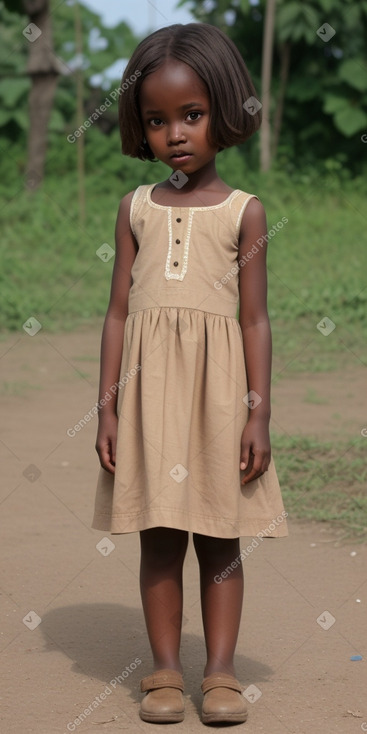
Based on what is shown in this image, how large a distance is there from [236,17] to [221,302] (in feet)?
42.3

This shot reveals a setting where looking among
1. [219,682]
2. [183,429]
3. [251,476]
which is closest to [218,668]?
[219,682]

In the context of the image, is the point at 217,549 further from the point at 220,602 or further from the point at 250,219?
the point at 250,219

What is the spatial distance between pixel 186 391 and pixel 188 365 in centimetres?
6

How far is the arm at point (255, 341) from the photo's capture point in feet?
8.27

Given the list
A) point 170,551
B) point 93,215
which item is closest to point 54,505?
point 170,551

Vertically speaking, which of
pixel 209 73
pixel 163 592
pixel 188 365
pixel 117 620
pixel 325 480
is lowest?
pixel 117 620

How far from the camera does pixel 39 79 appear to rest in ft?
36.5

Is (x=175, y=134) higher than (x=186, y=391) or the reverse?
higher

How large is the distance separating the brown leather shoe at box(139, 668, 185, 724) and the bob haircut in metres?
1.19

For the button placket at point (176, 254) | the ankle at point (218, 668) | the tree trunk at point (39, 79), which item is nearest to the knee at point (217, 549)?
the ankle at point (218, 668)

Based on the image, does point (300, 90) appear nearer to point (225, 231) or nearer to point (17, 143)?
point (17, 143)

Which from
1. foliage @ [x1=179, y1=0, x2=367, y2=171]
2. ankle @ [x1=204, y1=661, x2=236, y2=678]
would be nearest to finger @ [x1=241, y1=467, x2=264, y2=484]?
ankle @ [x1=204, y1=661, x2=236, y2=678]

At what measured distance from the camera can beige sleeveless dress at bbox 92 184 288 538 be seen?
2.47 m

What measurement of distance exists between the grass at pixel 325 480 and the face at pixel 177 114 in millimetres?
1814
